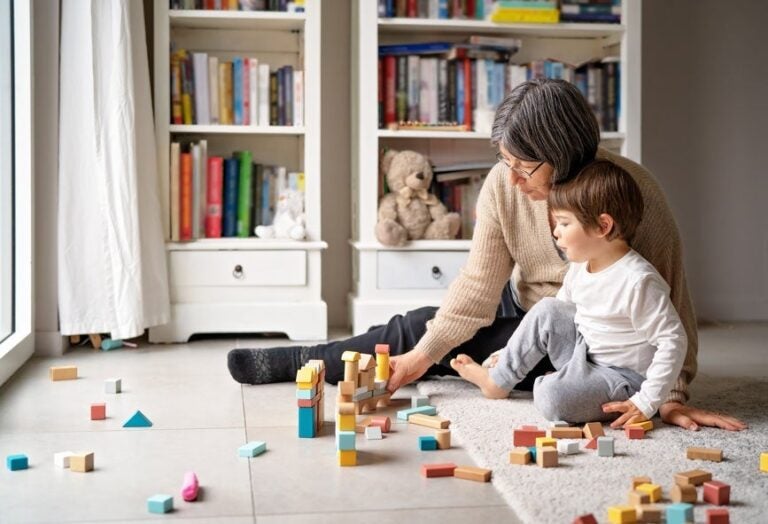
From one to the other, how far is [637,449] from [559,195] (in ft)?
1.62

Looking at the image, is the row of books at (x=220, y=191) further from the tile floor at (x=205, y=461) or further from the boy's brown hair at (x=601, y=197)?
the boy's brown hair at (x=601, y=197)

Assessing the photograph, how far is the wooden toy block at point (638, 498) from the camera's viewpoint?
1.48 meters

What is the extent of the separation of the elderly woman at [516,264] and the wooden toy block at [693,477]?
39cm

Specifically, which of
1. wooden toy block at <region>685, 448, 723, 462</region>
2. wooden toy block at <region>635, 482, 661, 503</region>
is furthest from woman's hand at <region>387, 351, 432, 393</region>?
wooden toy block at <region>635, 482, 661, 503</region>

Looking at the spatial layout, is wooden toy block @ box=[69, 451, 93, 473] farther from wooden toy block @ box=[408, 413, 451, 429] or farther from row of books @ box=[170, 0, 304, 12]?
row of books @ box=[170, 0, 304, 12]

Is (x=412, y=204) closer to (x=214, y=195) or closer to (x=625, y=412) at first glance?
(x=214, y=195)

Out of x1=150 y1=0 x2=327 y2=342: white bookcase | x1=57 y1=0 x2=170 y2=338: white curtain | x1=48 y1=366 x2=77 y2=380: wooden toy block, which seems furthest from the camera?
x1=150 y1=0 x2=327 y2=342: white bookcase

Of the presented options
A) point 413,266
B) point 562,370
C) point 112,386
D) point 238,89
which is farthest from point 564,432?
point 238,89

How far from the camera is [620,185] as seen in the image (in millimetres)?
1940

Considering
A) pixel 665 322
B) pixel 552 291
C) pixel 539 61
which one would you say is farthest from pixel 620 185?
pixel 539 61

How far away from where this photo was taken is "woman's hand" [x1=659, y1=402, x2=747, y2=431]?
2010 millimetres

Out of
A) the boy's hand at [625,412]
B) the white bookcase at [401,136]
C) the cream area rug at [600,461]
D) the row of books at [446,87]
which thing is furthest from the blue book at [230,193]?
the boy's hand at [625,412]

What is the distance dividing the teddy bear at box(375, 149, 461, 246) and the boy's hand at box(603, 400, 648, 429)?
1.44 meters

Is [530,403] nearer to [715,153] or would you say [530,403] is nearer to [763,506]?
[763,506]
